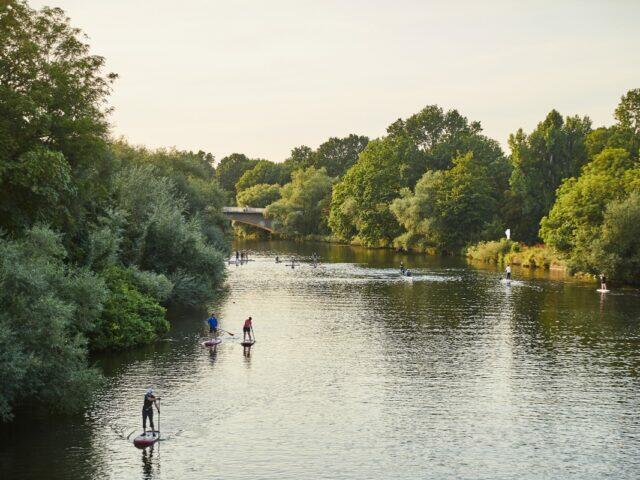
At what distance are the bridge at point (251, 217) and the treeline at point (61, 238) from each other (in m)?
110

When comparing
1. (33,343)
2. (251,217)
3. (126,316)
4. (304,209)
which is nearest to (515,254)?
(126,316)

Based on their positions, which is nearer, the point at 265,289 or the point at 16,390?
the point at 16,390

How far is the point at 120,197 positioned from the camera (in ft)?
212

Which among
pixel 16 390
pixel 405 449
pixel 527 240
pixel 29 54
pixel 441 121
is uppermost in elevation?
pixel 441 121

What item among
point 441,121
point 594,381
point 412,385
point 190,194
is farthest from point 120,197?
point 441,121

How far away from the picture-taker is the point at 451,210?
432 feet

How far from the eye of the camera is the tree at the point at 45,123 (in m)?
35.7

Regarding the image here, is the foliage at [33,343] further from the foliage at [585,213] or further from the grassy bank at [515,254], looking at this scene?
the grassy bank at [515,254]

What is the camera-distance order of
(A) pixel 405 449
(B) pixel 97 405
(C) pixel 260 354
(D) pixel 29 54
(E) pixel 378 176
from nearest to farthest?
(A) pixel 405 449
(B) pixel 97 405
(D) pixel 29 54
(C) pixel 260 354
(E) pixel 378 176

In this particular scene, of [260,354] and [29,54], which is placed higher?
[29,54]

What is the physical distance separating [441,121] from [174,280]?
435 feet

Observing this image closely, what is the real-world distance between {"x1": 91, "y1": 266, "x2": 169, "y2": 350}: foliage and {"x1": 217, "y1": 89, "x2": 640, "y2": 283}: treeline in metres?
51.9

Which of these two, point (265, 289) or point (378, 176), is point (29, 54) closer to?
point (265, 289)

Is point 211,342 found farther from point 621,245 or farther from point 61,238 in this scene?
point 621,245
